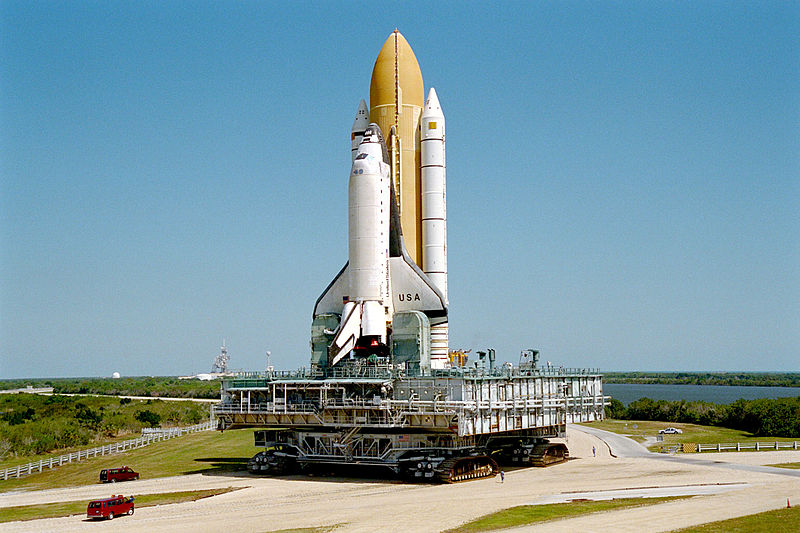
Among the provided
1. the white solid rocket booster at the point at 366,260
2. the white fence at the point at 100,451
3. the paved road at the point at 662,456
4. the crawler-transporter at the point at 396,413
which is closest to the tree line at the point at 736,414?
the paved road at the point at 662,456

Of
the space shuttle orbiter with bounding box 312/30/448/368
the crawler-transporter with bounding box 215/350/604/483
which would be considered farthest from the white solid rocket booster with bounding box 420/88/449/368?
the crawler-transporter with bounding box 215/350/604/483

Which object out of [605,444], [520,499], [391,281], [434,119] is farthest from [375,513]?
[605,444]

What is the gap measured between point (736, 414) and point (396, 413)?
4141cm

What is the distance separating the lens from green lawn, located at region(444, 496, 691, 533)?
104 feet

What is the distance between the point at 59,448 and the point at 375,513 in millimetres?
39181

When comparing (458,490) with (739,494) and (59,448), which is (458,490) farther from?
(59,448)

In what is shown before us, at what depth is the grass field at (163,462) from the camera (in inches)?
1884

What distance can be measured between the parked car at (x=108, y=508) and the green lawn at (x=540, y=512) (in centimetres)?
1297

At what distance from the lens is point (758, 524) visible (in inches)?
1211

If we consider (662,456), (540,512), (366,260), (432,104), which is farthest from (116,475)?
(662,456)

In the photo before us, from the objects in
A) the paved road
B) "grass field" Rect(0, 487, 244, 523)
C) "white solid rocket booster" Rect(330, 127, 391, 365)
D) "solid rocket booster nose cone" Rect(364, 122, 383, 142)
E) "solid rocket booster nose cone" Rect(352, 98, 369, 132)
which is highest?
"solid rocket booster nose cone" Rect(352, 98, 369, 132)

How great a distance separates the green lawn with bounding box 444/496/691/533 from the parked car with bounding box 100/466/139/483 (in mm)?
21486

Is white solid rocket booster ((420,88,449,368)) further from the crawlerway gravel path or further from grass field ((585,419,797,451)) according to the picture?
grass field ((585,419,797,451))

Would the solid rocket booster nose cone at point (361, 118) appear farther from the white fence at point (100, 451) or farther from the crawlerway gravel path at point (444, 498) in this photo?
the white fence at point (100, 451)
